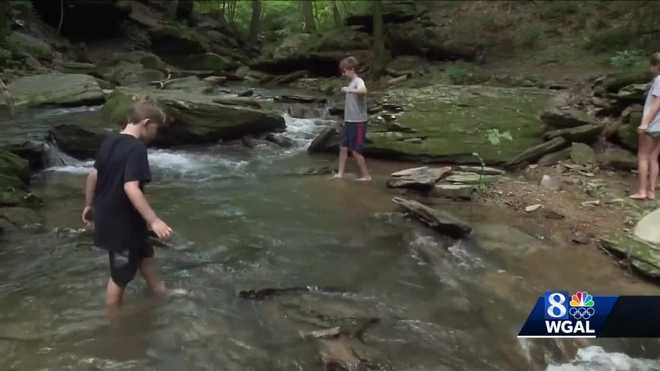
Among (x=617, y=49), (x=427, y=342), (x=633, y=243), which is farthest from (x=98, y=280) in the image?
(x=617, y=49)

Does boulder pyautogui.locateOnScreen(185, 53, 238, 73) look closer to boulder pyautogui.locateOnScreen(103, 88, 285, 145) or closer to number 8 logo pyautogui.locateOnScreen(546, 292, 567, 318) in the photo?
boulder pyautogui.locateOnScreen(103, 88, 285, 145)

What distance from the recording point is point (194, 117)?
39.8 feet

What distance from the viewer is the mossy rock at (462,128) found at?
10.5 metres

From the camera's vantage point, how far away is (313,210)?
818 centimetres

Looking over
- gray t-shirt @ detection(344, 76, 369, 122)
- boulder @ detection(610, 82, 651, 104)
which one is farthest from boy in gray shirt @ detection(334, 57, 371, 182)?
boulder @ detection(610, 82, 651, 104)

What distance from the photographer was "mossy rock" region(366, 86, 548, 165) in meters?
10.5

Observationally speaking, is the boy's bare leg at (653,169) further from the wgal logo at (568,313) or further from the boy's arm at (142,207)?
the boy's arm at (142,207)

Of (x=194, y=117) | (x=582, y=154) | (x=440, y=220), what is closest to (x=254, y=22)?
(x=194, y=117)

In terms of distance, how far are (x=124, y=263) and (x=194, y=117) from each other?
775 cm

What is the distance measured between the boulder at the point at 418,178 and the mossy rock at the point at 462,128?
1.25 m

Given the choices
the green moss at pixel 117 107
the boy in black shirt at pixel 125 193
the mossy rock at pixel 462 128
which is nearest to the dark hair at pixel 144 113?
the boy in black shirt at pixel 125 193

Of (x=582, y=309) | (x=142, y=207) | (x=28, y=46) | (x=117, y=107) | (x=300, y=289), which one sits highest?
(x=28, y=46)

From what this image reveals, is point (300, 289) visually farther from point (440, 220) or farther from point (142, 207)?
point (440, 220)

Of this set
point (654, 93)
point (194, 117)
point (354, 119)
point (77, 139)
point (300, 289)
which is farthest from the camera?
point (194, 117)
